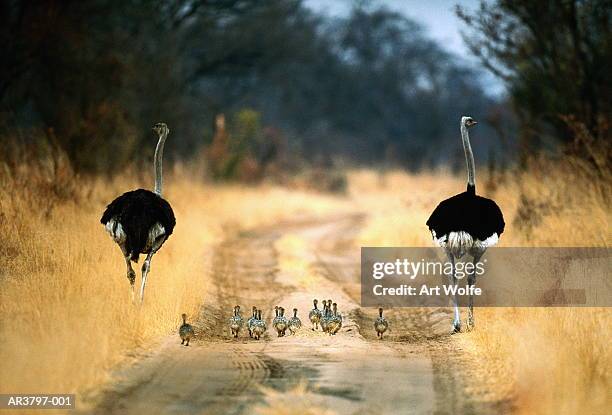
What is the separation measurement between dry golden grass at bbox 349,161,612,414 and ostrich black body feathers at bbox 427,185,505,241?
0.87 meters

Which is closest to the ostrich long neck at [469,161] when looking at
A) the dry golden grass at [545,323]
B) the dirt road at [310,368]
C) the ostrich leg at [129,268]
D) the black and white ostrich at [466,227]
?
the black and white ostrich at [466,227]

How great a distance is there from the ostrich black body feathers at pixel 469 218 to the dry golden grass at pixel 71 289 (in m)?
2.64

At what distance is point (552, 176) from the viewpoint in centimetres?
1656

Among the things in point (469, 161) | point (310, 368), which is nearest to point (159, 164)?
point (469, 161)

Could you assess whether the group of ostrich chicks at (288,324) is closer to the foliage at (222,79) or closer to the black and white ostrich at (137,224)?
the black and white ostrich at (137,224)

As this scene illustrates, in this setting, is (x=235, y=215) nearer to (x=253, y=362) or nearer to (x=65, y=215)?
(x=65, y=215)

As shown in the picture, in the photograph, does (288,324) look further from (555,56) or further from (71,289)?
(555,56)

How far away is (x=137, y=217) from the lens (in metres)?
9.55

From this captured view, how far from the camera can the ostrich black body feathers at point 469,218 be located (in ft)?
31.4

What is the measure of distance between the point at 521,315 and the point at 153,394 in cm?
427

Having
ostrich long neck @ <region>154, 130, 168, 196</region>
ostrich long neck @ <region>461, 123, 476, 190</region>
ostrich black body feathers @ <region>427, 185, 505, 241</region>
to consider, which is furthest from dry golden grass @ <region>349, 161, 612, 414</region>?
ostrich long neck @ <region>154, 130, 168, 196</region>

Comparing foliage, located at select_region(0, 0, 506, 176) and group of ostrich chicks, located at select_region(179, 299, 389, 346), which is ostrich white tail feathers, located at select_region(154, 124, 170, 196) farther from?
foliage, located at select_region(0, 0, 506, 176)

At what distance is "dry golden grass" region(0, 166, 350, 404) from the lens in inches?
290

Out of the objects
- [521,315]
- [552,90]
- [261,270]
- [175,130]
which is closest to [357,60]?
[175,130]
